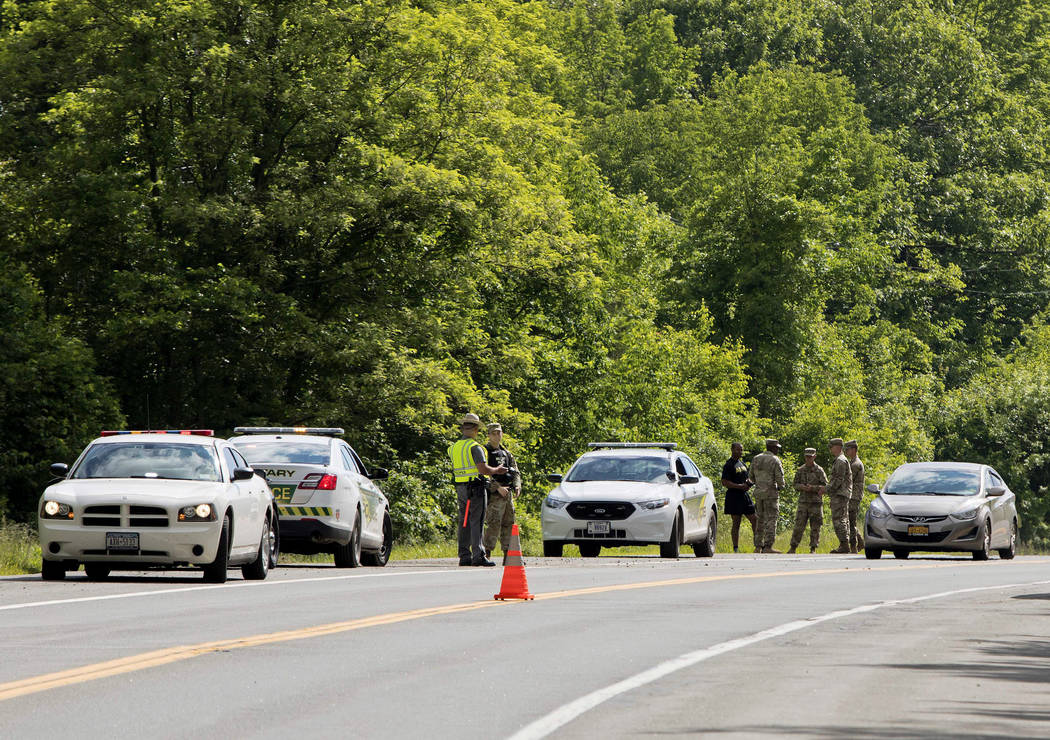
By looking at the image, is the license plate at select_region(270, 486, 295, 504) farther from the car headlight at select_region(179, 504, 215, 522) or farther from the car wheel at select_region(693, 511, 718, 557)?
the car wheel at select_region(693, 511, 718, 557)

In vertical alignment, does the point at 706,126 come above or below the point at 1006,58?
below

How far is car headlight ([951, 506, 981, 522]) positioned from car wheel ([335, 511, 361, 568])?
1019 cm

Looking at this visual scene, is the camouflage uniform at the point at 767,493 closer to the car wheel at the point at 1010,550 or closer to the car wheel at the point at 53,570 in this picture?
the car wheel at the point at 1010,550

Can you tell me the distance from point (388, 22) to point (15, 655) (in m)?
27.3

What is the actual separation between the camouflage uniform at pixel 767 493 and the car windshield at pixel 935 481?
362 cm

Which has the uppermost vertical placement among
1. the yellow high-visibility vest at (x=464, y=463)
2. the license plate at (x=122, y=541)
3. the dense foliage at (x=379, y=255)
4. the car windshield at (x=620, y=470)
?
the dense foliage at (x=379, y=255)

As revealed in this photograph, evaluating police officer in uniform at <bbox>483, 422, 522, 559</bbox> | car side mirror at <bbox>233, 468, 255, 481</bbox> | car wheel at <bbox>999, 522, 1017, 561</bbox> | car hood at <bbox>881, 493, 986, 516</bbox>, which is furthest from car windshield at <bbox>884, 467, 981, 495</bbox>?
car side mirror at <bbox>233, 468, 255, 481</bbox>

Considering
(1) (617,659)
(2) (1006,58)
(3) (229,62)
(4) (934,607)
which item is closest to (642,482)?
(4) (934,607)

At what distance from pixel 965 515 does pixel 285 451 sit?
11363mm

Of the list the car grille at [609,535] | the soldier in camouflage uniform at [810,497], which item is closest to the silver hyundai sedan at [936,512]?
the soldier in camouflage uniform at [810,497]

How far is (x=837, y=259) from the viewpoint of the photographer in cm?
6053

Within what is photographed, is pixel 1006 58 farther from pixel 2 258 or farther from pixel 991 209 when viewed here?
pixel 2 258

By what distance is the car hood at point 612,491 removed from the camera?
27.2 metres

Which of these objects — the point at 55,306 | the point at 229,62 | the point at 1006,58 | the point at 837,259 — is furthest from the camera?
the point at 1006,58
